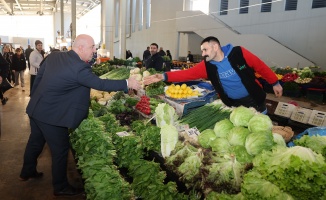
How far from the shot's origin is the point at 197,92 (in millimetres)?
3811

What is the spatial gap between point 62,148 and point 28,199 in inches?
34.4

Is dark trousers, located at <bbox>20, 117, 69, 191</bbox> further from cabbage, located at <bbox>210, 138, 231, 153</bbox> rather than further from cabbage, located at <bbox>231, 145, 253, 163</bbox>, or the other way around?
cabbage, located at <bbox>231, 145, 253, 163</bbox>

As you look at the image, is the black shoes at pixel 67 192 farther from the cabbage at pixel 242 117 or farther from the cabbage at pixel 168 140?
the cabbage at pixel 242 117

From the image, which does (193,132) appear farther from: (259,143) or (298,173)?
(298,173)

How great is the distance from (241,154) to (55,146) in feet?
6.95

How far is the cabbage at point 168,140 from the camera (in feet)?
8.55

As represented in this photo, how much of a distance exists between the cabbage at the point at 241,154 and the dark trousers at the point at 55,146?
201 centimetres

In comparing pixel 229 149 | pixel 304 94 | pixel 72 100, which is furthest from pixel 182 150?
pixel 304 94

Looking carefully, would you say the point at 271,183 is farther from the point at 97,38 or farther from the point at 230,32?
the point at 97,38

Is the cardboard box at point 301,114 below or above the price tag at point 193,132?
below

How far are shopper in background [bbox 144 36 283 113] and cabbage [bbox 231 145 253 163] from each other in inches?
48.1

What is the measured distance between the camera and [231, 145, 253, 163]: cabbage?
2.03 metres

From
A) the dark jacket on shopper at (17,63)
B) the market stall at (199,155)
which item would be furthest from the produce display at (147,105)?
the dark jacket on shopper at (17,63)

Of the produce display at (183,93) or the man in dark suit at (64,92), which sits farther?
the produce display at (183,93)
